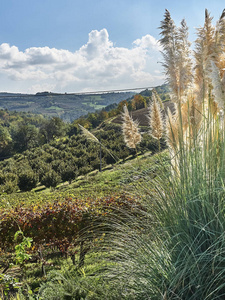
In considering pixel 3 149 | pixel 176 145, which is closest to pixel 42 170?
pixel 3 149

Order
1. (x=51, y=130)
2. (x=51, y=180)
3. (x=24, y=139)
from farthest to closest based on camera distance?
(x=51, y=130), (x=24, y=139), (x=51, y=180)

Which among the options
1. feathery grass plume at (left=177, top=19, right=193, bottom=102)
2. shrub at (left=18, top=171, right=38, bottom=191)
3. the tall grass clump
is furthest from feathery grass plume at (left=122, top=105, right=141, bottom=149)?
shrub at (left=18, top=171, right=38, bottom=191)

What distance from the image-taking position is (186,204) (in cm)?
208

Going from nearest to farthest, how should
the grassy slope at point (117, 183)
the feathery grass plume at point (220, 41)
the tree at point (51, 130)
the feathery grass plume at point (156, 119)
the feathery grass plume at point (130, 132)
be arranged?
the feathery grass plume at point (220, 41) → the grassy slope at point (117, 183) → the feathery grass plume at point (156, 119) → the feathery grass plume at point (130, 132) → the tree at point (51, 130)

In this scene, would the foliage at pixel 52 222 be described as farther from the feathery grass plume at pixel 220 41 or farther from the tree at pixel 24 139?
the tree at pixel 24 139

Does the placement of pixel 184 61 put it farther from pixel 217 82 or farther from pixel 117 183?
pixel 117 183

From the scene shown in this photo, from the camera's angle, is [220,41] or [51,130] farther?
[51,130]

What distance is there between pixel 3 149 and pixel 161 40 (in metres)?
84.3

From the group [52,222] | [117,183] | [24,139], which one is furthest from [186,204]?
[24,139]

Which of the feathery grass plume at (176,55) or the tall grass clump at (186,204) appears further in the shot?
the feathery grass plume at (176,55)

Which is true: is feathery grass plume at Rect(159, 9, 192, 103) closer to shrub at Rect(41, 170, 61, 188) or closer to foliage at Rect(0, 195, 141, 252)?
foliage at Rect(0, 195, 141, 252)

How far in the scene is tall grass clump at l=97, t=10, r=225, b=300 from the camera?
1802 millimetres

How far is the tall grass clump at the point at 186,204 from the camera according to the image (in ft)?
5.91

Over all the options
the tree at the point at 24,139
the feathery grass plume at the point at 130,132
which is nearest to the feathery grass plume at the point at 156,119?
the feathery grass plume at the point at 130,132
